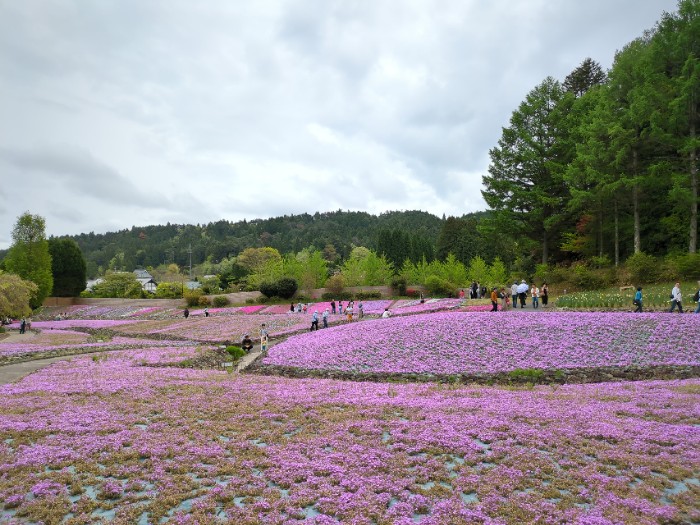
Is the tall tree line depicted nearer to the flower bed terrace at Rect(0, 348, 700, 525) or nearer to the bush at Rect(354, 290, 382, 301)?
the bush at Rect(354, 290, 382, 301)

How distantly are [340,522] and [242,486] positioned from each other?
192 centimetres

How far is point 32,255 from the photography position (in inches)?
2454

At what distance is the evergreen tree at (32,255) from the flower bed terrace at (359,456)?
59.7 m

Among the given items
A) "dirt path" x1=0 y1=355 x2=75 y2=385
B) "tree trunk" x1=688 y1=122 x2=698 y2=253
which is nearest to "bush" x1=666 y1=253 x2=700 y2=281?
"tree trunk" x1=688 y1=122 x2=698 y2=253

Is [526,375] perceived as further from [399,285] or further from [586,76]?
[586,76]

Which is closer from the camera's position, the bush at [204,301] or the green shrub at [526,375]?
the green shrub at [526,375]

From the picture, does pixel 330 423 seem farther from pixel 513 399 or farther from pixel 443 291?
pixel 443 291

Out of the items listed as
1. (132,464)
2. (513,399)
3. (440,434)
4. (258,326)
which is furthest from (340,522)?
(258,326)

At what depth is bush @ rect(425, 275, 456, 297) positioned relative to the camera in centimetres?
4777

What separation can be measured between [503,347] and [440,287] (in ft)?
99.4

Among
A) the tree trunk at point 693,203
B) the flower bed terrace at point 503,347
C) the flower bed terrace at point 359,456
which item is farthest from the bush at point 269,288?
the tree trunk at point 693,203

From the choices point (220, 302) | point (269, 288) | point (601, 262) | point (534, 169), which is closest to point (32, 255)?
point (220, 302)

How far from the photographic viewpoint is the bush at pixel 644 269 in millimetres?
30812

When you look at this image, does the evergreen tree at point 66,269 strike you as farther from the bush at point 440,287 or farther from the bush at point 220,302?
the bush at point 440,287
